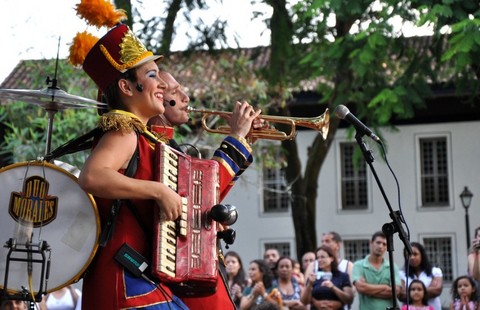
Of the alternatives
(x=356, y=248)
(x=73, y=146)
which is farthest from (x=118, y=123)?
(x=356, y=248)

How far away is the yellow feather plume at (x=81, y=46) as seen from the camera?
5.88 metres

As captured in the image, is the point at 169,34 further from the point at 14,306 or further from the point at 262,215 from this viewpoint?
the point at 262,215

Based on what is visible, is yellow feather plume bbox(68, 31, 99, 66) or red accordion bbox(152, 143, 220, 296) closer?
red accordion bbox(152, 143, 220, 296)

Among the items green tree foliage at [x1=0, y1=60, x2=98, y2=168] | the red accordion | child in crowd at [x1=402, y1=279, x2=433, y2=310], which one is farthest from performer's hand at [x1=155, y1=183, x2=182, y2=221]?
green tree foliage at [x1=0, y1=60, x2=98, y2=168]

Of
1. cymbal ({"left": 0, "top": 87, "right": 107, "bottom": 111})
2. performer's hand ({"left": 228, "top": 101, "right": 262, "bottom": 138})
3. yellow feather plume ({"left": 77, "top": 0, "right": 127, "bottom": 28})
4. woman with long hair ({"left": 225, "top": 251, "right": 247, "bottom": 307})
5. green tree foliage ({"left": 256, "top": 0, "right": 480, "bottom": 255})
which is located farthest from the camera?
green tree foliage ({"left": 256, "top": 0, "right": 480, "bottom": 255})

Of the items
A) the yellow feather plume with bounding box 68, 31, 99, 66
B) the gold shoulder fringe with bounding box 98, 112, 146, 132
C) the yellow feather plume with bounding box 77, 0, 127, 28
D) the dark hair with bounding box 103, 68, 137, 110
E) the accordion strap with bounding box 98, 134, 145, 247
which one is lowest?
the accordion strap with bounding box 98, 134, 145, 247

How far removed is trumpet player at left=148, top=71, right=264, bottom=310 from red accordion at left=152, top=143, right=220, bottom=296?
0.47 feet

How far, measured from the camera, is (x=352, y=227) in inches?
1353

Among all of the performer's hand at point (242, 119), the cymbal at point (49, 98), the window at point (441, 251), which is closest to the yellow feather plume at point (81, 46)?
the cymbal at point (49, 98)

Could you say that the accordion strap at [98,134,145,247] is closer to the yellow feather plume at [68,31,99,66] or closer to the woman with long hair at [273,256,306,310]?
the yellow feather plume at [68,31,99,66]

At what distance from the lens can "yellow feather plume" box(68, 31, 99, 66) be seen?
Result: 5883 mm

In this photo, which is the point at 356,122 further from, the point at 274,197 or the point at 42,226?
the point at 274,197

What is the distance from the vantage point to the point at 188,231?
5.20 m

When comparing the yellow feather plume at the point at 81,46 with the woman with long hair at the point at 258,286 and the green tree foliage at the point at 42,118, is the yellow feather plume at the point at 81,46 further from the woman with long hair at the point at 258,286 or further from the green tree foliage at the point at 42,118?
the green tree foliage at the point at 42,118
